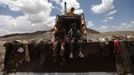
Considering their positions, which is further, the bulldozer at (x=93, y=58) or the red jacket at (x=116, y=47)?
the bulldozer at (x=93, y=58)

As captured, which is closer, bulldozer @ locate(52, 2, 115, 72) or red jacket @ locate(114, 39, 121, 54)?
red jacket @ locate(114, 39, 121, 54)

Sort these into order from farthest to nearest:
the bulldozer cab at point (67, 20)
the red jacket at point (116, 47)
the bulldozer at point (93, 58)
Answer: the bulldozer cab at point (67, 20)
the bulldozer at point (93, 58)
the red jacket at point (116, 47)

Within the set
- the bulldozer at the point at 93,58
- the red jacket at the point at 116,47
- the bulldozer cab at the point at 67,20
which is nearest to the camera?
the red jacket at the point at 116,47

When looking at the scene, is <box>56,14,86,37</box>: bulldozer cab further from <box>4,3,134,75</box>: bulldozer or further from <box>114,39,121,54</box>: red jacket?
<box>114,39,121,54</box>: red jacket

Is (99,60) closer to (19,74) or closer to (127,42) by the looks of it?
(127,42)

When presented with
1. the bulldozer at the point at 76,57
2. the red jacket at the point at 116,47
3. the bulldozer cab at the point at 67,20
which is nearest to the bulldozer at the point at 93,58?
the bulldozer at the point at 76,57

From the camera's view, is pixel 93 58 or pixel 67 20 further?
pixel 67 20

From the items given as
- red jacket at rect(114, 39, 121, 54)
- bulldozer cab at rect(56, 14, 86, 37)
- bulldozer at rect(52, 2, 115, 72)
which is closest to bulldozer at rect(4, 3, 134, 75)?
bulldozer at rect(52, 2, 115, 72)

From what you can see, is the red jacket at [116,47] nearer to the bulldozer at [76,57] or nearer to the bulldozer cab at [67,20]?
the bulldozer at [76,57]

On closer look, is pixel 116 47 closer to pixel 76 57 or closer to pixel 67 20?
pixel 76 57

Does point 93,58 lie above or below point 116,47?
below

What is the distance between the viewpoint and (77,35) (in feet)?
21.6

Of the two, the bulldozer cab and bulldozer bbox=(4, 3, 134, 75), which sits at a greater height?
the bulldozer cab

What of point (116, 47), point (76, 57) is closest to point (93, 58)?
point (76, 57)
